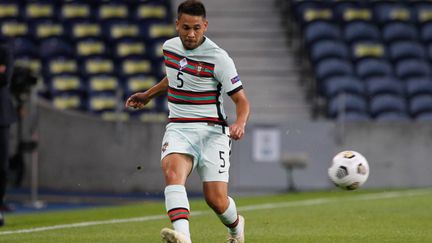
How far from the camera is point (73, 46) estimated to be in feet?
67.2

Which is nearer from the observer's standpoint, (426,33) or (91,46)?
(91,46)

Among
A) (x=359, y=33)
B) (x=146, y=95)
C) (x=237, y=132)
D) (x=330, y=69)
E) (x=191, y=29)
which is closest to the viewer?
(x=237, y=132)

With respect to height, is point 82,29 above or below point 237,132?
above

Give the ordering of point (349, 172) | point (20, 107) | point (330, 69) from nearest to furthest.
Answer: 1. point (349, 172)
2. point (20, 107)
3. point (330, 69)

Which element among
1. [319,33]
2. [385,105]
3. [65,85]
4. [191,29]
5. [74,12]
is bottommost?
[385,105]

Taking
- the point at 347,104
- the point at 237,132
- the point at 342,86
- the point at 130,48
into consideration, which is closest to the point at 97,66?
the point at 130,48

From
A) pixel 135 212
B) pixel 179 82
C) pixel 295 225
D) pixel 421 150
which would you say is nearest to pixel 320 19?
Answer: pixel 421 150

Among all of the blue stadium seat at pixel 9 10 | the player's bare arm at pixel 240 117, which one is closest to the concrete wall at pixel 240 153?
the blue stadium seat at pixel 9 10

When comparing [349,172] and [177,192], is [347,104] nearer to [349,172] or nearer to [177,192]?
[349,172]

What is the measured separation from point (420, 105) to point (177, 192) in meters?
13.3

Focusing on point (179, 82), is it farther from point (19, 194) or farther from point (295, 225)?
point (19, 194)

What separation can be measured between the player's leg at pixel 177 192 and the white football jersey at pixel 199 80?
332 mm

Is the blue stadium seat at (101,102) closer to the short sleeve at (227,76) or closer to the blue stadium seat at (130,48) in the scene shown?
the blue stadium seat at (130,48)

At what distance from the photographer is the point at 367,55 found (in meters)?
20.1
